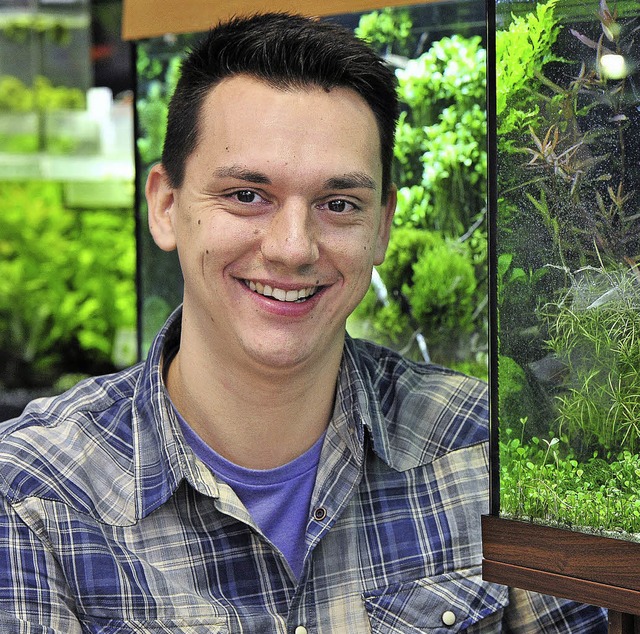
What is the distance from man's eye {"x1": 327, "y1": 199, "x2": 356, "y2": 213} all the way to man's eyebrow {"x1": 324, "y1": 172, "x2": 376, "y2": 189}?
3 cm

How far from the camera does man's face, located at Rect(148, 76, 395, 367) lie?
5.11 feet

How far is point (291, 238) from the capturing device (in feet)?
5.03

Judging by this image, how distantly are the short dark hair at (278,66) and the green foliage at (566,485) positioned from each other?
61 centimetres

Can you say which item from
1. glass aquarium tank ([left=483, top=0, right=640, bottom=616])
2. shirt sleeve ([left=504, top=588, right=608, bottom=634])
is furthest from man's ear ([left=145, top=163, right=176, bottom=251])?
shirt sleeve ([left=504, top=588, right=608, bottom=634])

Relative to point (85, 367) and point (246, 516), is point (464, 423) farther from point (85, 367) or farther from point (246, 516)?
point (85, 367)

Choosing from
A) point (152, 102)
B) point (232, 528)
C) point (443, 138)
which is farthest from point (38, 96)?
point (232, 528)

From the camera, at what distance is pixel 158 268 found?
2578 millimetres

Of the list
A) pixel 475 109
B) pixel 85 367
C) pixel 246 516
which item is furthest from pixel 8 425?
pixel 85 367

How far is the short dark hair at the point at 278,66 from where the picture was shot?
162cm

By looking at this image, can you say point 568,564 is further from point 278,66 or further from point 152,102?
point 152,102

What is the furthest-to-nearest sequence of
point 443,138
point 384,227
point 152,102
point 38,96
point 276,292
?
point 38,96
point 152,102
point 443,138
point 384,227
point 276,292

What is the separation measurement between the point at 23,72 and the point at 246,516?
12.7 feet

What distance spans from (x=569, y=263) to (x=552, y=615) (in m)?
0.69

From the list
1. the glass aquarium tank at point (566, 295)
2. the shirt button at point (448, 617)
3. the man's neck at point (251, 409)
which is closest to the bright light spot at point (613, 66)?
the glass aquarium tank at point (566, 295)
